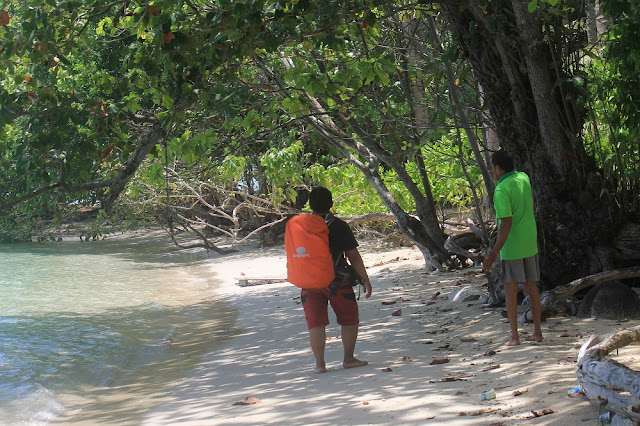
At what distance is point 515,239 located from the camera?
6.07 meters

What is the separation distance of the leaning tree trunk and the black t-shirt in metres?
2.53

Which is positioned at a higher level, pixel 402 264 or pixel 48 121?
pixel 48 121

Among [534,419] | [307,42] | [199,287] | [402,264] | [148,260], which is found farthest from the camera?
[148,260]

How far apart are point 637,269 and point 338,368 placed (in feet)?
10.2

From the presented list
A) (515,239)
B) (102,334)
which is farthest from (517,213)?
(102,334)

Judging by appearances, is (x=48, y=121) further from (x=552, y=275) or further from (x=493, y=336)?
(x=552, y=275)

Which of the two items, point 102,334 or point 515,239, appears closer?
point 515,239

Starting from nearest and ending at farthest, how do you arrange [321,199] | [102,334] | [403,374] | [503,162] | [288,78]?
[403,374] → [321,199] → [503,162] → [288,78] → [102,334]

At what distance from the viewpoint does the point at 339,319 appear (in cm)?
611

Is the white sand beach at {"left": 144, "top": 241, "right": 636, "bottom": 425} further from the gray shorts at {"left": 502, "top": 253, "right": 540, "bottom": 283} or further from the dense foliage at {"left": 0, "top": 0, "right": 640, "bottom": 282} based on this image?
the dense foliage at {"left": 0, "top": 0, "right": 640, "bottom": 282}

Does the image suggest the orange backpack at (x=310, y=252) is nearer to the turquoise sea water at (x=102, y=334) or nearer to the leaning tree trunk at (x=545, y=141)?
the turquoise sea water at (x=102, y=334)

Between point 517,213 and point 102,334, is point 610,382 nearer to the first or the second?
point 517,213

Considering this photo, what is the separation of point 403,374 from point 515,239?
4.88ft

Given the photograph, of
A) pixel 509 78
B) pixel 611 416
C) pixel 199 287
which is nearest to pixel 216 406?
pixel 611 416
